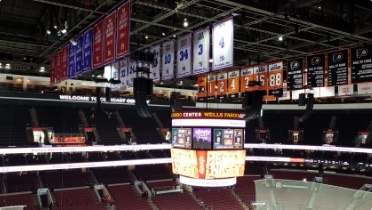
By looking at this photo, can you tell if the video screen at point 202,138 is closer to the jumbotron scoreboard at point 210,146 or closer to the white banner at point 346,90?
the jumbotron scoreboard at point 210,146

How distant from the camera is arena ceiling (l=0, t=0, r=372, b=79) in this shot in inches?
389

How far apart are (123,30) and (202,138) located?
436cm

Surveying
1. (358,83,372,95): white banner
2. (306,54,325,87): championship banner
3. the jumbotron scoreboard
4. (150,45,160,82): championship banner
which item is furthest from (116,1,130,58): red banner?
(358,83,372,95): white banner

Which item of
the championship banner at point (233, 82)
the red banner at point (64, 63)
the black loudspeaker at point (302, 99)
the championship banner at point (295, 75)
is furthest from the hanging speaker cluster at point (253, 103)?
the red banner at point (64, 63)

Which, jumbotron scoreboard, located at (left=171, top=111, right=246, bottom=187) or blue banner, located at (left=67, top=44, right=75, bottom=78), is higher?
blue banner, located at (left=67, top=44, right=75, bottom=78)

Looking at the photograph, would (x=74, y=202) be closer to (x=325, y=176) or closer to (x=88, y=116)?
(x=88, y=116)

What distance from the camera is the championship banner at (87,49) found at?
11.4m

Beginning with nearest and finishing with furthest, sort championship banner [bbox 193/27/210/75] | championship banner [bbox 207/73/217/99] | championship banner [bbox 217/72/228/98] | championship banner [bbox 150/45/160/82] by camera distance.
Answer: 1. championship banner [bbox 193/27/210/75]
2. championship banner [bbox 150/45/160/82]
3. championship banner [bbox 217/72/228/98]
4. championship banner [bbox 207/73/217/99]

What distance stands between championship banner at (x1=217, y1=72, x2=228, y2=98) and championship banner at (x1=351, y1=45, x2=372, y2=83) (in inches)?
211

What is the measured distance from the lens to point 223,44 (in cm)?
975

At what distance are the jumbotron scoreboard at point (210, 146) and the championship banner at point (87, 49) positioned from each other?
3388 millimetres

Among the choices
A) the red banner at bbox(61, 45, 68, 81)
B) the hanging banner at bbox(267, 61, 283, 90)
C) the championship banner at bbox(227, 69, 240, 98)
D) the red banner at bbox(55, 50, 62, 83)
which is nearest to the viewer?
the hanging banner at bbox(267, 61, 283, 90)

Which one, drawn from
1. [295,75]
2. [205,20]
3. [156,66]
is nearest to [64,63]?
[156,66]

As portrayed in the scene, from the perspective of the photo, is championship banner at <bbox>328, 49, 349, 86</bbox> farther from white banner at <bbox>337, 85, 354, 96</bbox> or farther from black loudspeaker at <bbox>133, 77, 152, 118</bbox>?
black loudspeaker at <bbox>133, 77, 152, 118</bbox>
